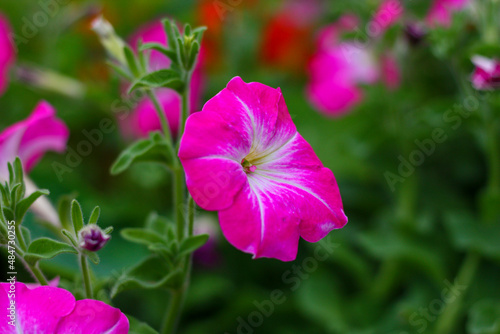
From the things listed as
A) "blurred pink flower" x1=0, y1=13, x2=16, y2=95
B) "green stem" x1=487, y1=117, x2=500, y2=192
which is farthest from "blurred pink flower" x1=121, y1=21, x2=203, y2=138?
"green stem" x1=487, y1=117, x2=500, y2=192

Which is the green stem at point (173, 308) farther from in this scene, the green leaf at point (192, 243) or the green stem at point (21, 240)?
the green stem at point (21, 240)

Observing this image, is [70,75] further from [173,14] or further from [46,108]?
[46,108]

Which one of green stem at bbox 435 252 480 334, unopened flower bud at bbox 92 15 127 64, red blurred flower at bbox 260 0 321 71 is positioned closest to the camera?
unopened flower bud at bbox 92 15 127 64

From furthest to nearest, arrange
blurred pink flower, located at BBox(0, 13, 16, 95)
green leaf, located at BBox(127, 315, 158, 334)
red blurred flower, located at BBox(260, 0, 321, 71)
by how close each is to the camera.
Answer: red blurred flower, located at BBox(260, 0, 321, 71)
blurred pink flower, located at BBox(0, 13, 16, 95)
green leaf, located at BBox(127, 315, 158, 334)

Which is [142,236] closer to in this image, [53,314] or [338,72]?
[53,314]

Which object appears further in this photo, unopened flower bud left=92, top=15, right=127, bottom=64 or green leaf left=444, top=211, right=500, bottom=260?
green leaf left=444, top=211, right=500, bottom=260

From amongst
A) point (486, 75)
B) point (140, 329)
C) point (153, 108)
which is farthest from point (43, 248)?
point (153, 108)

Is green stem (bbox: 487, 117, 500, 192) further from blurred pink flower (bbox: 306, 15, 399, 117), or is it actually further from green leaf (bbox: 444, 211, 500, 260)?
blurred pink flower (bbox: 306, 15, 399, 117)

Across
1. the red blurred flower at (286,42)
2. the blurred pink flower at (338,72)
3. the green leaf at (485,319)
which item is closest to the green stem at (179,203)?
the green leaf at (485,319)
